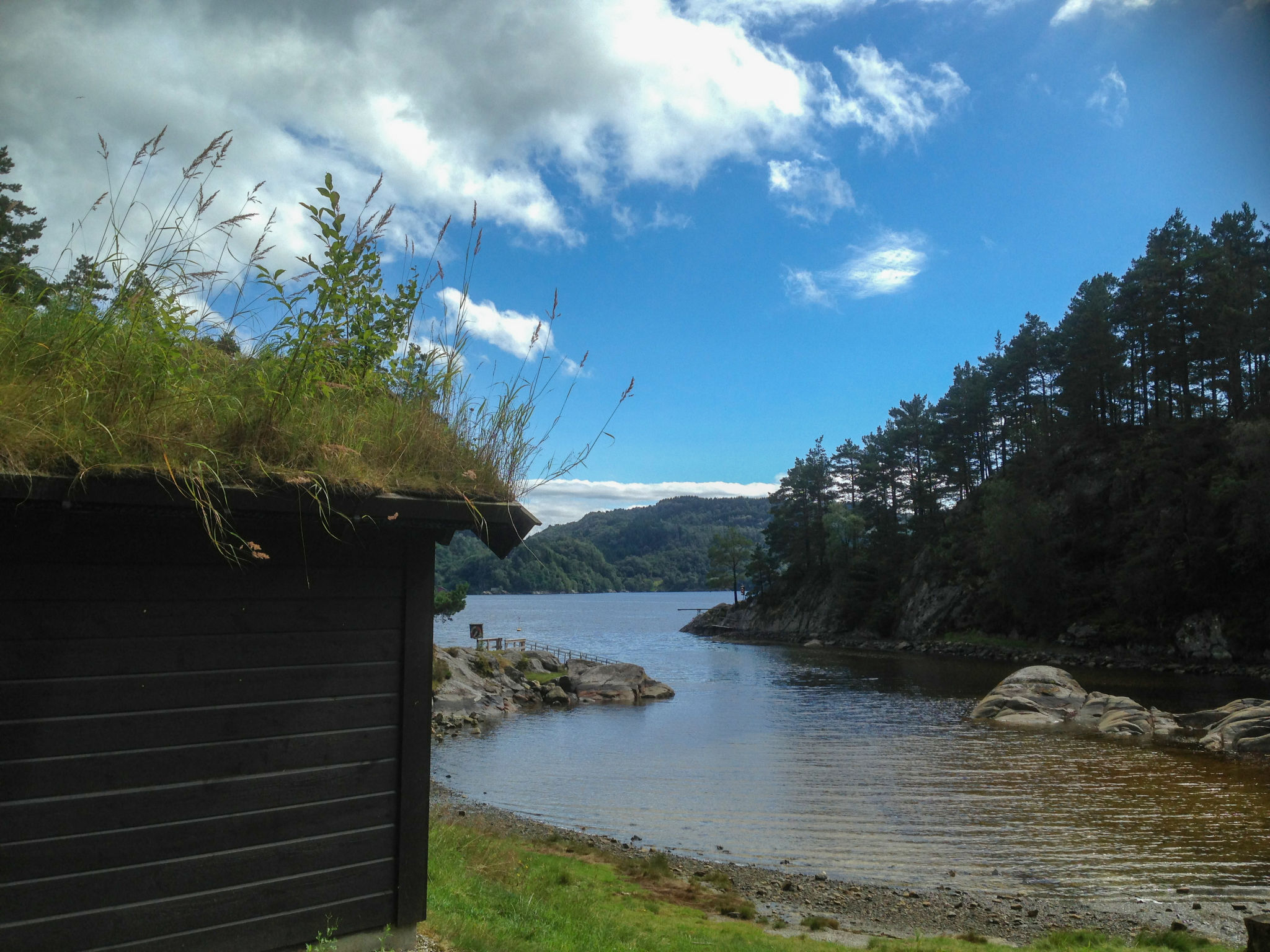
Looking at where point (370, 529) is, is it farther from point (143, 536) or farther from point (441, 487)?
point (143, 536)

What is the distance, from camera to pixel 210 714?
13.1 ft

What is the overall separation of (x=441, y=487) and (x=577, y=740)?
24.2 m

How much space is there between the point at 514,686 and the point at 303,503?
118ft

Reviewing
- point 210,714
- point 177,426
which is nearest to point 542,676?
point 210,714

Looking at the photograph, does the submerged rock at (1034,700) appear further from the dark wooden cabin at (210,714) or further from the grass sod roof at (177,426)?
the grass sod roof at (177,426)

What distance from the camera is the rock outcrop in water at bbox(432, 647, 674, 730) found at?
32438 millimetres

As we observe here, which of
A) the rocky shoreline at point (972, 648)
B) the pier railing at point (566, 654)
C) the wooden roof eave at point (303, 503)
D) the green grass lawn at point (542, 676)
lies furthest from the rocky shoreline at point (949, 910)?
the pier railing at point (566, 654)

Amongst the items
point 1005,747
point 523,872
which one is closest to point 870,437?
point 1005,747

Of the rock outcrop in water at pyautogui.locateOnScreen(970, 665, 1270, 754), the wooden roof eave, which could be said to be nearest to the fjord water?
the rock outcrop in water at pyautogui.locateOnScreen(970, 665, 1270, 754)

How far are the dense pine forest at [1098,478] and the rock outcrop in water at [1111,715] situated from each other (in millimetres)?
14048

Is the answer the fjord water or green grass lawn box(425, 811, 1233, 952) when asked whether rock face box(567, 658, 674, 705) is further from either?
green grass lawn box(425, 811, 1233, 952)

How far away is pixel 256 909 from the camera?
407 centimetres

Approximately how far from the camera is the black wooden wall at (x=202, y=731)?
11.7ft

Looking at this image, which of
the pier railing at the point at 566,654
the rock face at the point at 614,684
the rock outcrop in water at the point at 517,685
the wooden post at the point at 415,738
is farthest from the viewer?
the pier railing at the point at 566,654
